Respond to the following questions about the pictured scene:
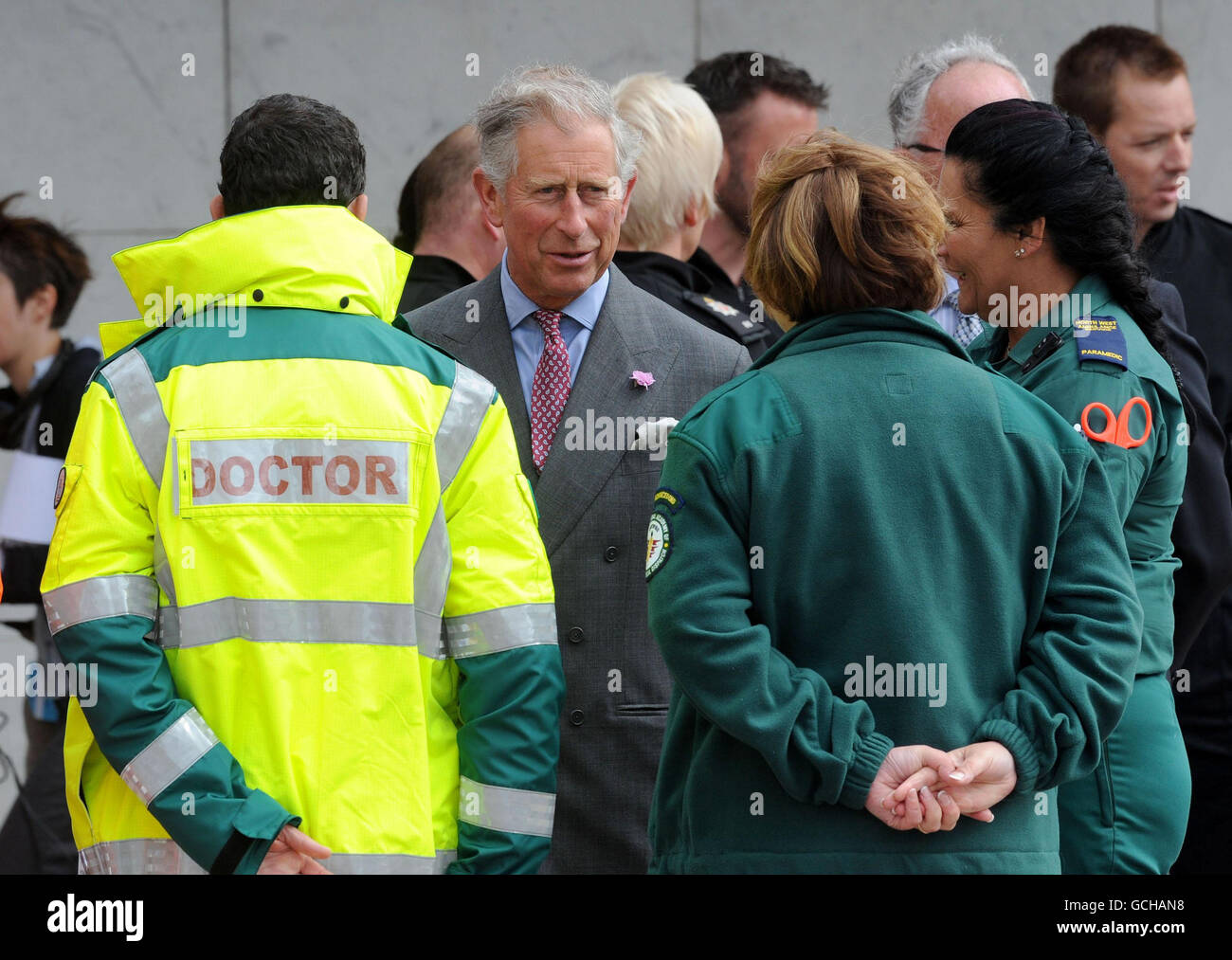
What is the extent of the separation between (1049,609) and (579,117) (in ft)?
4.61

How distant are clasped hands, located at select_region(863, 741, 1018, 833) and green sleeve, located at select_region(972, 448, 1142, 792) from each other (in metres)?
0.04

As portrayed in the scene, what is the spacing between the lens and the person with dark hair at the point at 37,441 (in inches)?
164

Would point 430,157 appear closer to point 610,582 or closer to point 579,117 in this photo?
point 579,117

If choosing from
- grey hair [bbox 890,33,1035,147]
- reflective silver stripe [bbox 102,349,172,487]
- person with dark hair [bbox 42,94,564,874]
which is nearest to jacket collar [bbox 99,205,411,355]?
person with dark hair [bbox 42,94,564,874]

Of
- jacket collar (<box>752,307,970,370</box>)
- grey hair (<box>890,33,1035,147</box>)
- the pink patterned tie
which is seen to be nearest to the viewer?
jacket collar (<box>752,307,970,370</box>)

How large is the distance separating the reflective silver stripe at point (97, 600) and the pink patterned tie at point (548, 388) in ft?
3.15

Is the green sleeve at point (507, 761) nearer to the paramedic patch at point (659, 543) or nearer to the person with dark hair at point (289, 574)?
the person with dark hair at point (289, 574)

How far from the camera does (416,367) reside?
249 cm

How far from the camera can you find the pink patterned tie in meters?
3.18

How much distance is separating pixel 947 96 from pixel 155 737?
2531 millimetres

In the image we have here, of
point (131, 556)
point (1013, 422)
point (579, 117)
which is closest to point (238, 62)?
point (579, 117)

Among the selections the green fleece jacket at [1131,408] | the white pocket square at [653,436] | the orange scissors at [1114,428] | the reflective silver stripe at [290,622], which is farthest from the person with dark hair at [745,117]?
the reflective silver stripe at [290,622]

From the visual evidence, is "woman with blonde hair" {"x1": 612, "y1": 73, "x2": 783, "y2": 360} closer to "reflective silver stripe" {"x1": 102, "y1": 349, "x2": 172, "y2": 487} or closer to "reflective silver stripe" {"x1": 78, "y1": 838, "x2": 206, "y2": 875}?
"reflective silver stripe" {"x1": 102, "y1": 349, "x2": 172, "y2": 487}

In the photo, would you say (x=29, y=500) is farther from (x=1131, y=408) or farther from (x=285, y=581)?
(x=1131, y=408)
